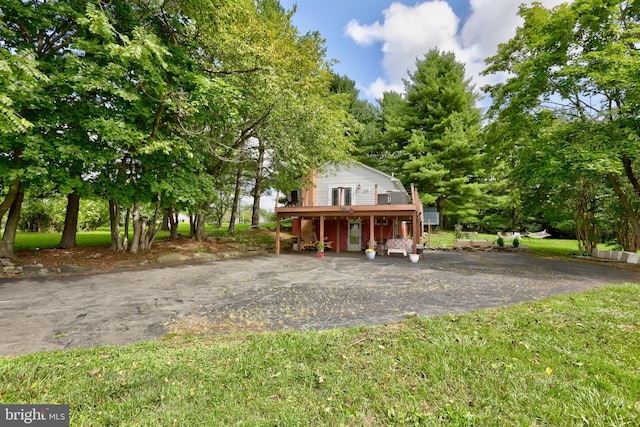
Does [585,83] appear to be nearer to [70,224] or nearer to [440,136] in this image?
[440,136]

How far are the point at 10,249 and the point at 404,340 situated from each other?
1242cm

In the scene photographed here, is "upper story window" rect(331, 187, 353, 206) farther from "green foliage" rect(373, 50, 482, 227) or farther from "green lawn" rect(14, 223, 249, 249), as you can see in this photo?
"green foliage" rect(373, 50, 482, 227)

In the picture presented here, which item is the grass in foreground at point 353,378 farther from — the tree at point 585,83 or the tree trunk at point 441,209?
the tree trunk at point 441,209

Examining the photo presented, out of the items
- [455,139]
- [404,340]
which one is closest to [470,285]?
[404,340]

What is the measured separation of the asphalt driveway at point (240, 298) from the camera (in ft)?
13.3

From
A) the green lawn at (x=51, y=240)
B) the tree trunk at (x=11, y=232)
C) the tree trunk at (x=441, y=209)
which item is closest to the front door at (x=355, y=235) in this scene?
the green lawn at (x=51, y=240)

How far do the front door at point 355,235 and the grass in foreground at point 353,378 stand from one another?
1360cm

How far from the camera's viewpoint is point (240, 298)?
574cm

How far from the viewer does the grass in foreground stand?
87.4 inches

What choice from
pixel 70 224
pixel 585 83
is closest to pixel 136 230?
pixel 70 224

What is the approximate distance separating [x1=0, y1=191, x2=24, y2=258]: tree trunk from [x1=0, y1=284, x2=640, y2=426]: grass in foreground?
909 centimetres

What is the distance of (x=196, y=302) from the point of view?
17.7 feet

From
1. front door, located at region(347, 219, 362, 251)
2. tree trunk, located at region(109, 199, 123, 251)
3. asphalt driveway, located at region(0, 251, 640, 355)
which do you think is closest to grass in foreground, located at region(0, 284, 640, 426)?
asphalt driveway, located at region(0, 251, 640, 355)

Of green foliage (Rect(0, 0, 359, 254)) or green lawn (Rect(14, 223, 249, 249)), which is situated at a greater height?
green foliage (Rect(0, 0, 359, 254))
